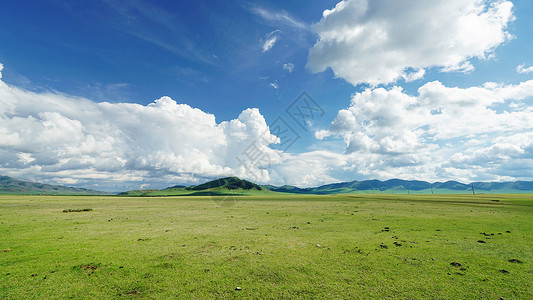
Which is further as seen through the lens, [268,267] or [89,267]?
[89,267]

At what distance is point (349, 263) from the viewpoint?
9031mm

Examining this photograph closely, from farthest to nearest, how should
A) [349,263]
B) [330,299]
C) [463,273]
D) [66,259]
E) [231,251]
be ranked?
1. [231,251]
2. [66,259]
3. [349,263]
4. [463,273]
5. [330,299]

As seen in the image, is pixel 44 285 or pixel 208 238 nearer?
pixel 44 285

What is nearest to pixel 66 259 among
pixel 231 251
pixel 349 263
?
pixel 231 251

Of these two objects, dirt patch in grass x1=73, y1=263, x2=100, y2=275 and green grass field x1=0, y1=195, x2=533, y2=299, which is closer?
green grass field x1=0, y1=195, x2=533, y2=299

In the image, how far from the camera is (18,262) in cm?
936

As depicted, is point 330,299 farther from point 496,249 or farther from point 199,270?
point 496,249

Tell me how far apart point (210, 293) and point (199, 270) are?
2.00 metres

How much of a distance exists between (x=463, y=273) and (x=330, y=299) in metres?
5.67

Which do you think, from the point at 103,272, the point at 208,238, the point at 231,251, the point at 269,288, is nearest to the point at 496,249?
the point at 269,288

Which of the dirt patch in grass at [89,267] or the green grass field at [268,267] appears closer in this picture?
the green grass field at [268,267]

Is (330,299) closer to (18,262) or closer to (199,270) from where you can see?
(199,270)

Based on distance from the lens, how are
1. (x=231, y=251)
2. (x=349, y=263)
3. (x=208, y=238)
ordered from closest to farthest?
(x=349, y=263) < (x=231, y=251) < (x=208, y=238)

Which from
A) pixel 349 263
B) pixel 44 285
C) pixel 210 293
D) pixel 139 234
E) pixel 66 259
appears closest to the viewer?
pixel 210 293
